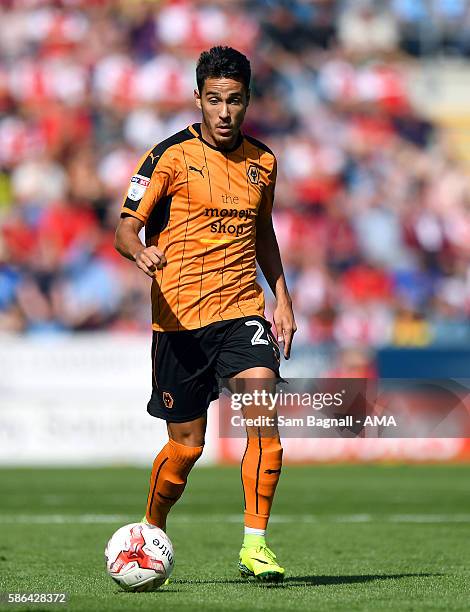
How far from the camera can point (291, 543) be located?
852cm

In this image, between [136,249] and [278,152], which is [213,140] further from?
[278,152]

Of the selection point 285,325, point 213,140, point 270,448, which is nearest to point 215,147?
point 213,140

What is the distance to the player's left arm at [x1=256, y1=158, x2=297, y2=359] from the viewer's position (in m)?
6.24

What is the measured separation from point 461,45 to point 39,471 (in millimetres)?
10965

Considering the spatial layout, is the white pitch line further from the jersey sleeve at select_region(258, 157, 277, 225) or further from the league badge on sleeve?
the league badge on sleeve

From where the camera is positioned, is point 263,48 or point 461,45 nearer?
point 263,48

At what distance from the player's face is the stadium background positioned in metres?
9.50

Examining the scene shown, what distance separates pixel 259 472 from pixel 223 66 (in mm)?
1856

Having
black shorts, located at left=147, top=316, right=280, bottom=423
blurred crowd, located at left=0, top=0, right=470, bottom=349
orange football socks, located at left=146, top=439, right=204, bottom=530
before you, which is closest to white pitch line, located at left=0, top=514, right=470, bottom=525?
orange football socks, located at left=146, top=439, right=204, bottom=530

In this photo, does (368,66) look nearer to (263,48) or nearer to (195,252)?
(263,48)

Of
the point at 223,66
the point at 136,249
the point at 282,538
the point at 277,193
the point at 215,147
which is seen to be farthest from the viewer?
the point at 277,193

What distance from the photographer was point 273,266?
21.1 feet

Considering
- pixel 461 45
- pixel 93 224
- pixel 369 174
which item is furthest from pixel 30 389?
pixel 461 45

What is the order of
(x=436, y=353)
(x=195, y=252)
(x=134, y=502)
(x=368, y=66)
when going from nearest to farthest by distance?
(x=195, y=252) → (x=134, y=502) → (x=436, y=353) → (x=368, y=66)
